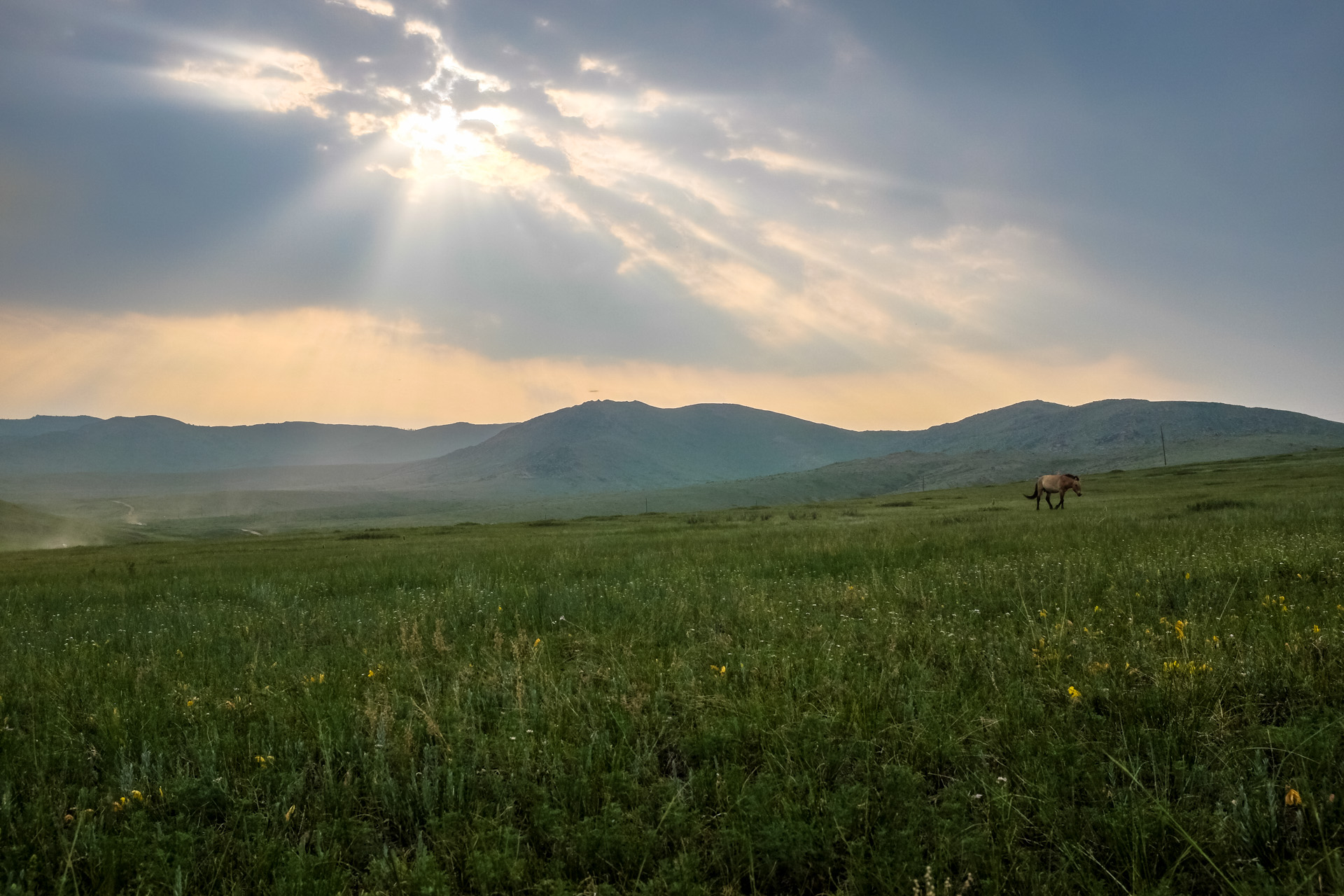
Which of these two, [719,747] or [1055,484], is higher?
[1055,484]

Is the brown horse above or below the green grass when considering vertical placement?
above

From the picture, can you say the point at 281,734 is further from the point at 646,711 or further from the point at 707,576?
the point at 707,576

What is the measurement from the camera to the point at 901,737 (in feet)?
15.6

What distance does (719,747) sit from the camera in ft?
15.8

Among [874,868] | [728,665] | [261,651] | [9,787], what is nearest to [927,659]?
[728,665]

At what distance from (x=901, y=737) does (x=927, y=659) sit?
1.95 m

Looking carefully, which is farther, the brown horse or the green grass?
the brown horse

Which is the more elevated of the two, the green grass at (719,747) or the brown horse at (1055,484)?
the brown horse at (1055,484)

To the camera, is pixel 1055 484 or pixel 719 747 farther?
pixel 1055 484

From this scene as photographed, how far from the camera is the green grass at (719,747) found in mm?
3590

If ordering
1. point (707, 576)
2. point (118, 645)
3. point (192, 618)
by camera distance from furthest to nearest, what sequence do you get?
point (707, 576)
point (192, 618)
point (118, 645)

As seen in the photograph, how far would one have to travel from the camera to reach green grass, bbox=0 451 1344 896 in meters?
3.59

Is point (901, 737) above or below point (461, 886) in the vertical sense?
above

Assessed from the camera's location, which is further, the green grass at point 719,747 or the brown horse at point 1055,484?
the brown horse at point 1055,484
